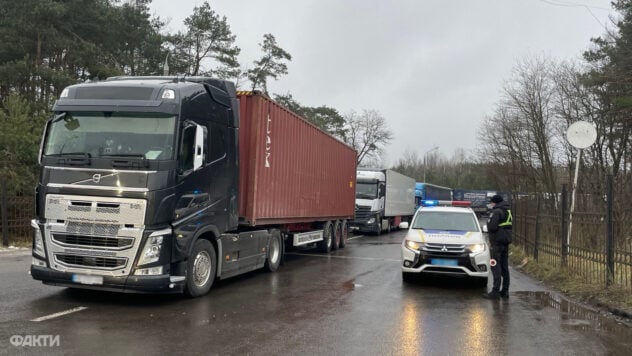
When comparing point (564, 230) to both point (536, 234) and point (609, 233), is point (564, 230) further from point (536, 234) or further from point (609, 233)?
point (536, 234)

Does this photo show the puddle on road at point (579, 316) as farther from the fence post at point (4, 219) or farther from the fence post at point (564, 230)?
the fence post at point (4, 219)

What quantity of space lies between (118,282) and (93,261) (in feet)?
1.50

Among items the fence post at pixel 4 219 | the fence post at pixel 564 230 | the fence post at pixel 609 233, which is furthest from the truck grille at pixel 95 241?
the fence post at pixel 564 230

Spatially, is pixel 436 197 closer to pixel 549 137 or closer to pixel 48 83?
pixel 549 137

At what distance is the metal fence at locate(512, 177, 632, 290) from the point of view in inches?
333

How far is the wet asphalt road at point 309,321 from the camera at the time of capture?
556 centimetres

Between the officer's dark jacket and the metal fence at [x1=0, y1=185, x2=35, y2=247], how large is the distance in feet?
42.7

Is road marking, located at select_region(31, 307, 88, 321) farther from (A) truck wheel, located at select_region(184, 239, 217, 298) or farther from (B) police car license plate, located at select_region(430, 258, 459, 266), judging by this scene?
(B) police car license plate, located at select_region(430, 258, 459, 266)

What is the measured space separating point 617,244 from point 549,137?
15.8 meters

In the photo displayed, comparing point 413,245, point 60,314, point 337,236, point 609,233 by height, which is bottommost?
point 60,314

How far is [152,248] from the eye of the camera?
6992 mm

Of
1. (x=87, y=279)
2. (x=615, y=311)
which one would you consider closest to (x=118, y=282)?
(x=87, y=279)

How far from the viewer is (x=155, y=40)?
30.4 m

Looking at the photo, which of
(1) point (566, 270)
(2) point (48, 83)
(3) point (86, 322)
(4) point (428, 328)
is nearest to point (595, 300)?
(1) point (566, 270)
